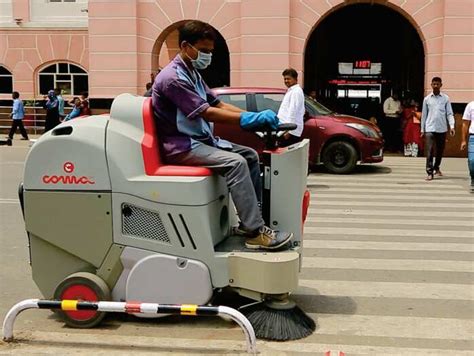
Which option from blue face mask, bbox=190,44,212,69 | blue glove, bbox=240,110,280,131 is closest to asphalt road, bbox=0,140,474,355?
blue glove, bbox=240,110,280,131

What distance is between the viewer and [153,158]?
441 cm

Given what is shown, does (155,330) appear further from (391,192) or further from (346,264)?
(391,192)

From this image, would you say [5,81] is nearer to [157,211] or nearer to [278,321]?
[157,211]

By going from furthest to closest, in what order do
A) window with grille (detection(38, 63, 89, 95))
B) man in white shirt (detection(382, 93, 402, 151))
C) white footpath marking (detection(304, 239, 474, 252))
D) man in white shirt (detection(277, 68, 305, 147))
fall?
window with grille (detection(38, 63, 89, 95))
man in white shirt (detection(382, 93, 402, 151))
man in white shirt (detection(277, 68, 305, 147))
white footpath marking (detection(304, 239, 474, 252))

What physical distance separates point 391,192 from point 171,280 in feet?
23.6

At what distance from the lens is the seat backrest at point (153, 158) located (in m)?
4.36

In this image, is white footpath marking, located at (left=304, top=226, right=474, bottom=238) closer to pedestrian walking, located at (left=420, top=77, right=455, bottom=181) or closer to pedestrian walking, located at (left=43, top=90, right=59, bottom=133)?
pedestrian walking, located at (left=420, top=77, right=455, bottom=181)

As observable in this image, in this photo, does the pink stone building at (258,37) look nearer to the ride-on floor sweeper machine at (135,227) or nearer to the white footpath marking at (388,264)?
the white footpath marking at (388,264)

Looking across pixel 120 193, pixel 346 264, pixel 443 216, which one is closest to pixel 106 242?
pixel 120 193

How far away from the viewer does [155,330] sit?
4.46 m

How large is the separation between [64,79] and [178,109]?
20.4 meters

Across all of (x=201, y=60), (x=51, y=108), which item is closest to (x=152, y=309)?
(x=201, y=60)

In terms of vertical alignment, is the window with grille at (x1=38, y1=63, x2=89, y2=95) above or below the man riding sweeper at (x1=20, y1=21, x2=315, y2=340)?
above

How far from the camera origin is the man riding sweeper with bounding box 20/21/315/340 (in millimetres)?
4340
